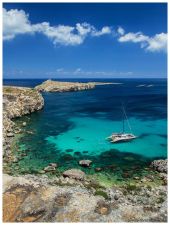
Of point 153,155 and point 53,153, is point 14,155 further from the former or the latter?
point 153,155

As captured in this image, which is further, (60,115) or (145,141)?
(60,115)

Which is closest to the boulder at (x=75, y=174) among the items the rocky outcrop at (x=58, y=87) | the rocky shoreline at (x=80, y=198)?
the rocky shoreline at (x=80, y=198)

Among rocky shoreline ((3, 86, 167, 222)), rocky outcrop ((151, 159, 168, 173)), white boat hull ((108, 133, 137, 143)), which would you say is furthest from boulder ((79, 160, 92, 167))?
white boat hull ((108, 133, 137, 143))

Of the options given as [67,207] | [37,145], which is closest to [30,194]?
[67,207]

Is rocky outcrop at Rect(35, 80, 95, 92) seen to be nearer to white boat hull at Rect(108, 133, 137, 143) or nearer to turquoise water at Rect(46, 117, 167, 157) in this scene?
turquoise water at Rect(46, 117, 167, 157)

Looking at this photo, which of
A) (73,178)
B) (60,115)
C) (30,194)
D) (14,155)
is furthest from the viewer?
(60,115)

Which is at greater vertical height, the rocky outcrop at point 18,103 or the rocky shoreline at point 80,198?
the rocky outcrop at point 18,103

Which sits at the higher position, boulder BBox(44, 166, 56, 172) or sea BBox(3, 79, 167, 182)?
sea BBox(3, 79, 167, 182)

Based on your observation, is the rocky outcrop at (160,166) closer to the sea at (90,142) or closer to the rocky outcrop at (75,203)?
the sea at (90,142)
